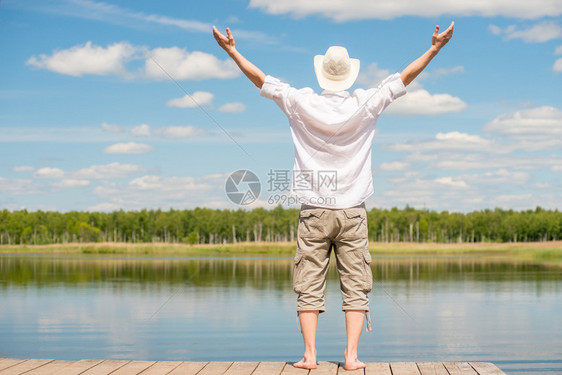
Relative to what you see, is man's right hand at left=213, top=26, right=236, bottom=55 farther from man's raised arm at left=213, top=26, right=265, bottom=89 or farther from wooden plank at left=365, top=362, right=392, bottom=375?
wooden plank at left=365, top=362, right=392, bottom=375

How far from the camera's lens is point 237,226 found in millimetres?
92938

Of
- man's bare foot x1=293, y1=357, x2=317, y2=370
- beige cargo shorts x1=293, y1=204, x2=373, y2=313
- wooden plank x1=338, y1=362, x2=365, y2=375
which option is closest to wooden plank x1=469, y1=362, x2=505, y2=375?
wooden plank x1=338, y1=362, x2=365, y2=375

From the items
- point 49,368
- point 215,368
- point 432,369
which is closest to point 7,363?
point 49,368

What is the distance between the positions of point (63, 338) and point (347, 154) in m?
6.62

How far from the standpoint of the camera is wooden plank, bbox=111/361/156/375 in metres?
4.11

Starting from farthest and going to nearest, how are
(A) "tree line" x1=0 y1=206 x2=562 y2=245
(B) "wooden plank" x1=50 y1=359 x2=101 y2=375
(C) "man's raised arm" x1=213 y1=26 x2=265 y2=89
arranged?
(A) "tree line" x1=0 y1=206 x2=562 y2=245, (C) "man's raised arm" x1=213 y1=26 x2=265 y2=89, (B) "wooden plank" x1=50 y1=359 x2=101 y2=375

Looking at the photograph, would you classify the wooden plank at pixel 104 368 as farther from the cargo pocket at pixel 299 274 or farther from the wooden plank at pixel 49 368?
the cargo pocket at pixel 299 274

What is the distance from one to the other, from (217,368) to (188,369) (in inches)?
7.6

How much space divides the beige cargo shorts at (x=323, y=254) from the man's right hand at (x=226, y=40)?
3.86ft

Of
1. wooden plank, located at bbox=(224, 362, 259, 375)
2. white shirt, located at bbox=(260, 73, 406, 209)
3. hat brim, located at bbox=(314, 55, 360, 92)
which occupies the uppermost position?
hat brim, located at bbox=(314, 55, 360, 92)

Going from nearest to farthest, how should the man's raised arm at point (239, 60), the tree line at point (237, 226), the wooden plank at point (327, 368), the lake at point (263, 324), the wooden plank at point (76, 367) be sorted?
the wooden plank at point (327, 368)
the wooden plank at point (76, 367)
the man's raised arm at point (239, 60)
the lake at point (263, 324)
the tree line at point (237, 226)

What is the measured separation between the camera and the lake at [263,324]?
26.3ft

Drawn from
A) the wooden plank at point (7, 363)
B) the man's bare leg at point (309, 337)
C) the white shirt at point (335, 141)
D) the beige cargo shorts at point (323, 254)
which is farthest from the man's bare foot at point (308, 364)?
the wooden plank at point (7, 363)

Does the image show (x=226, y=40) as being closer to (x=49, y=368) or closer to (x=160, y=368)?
(x=160, y=368)
